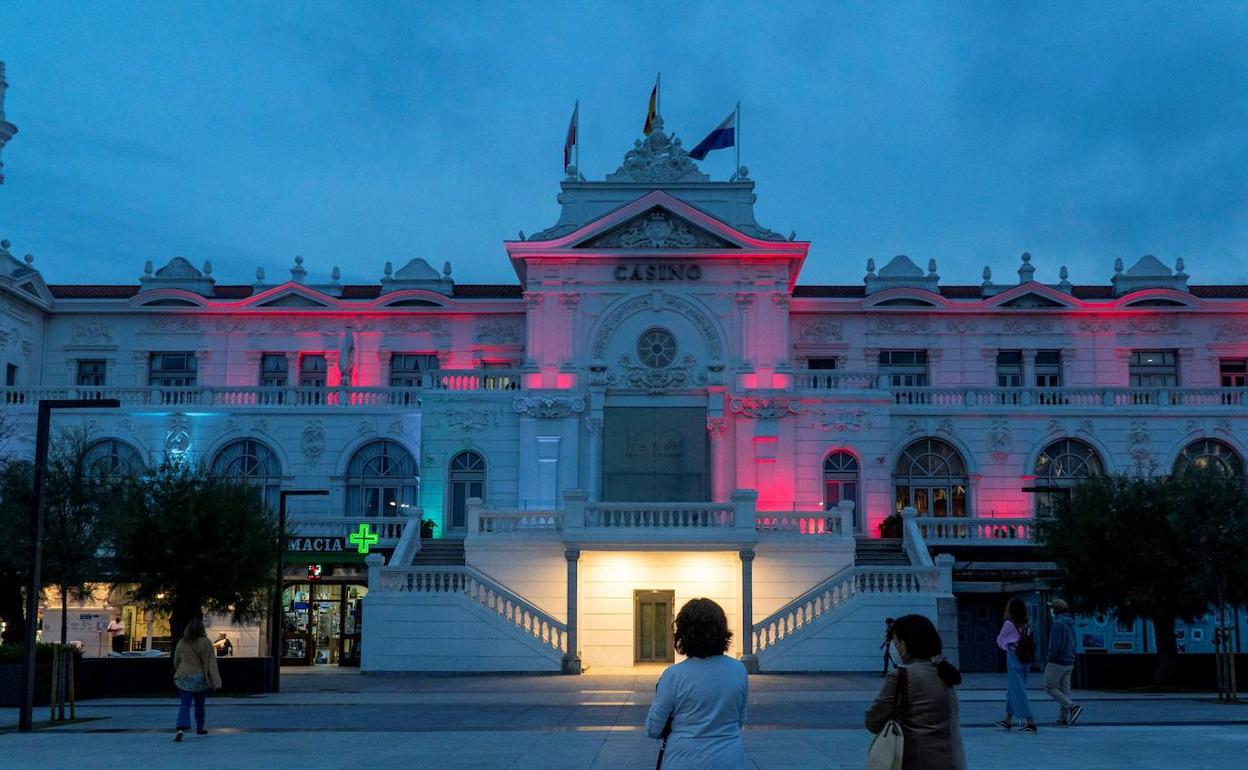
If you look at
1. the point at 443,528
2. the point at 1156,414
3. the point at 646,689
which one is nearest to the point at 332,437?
the point at 443,528

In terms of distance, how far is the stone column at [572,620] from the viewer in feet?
112

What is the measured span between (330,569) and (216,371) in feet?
39.1

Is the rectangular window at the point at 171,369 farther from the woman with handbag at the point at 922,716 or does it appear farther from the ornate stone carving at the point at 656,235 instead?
the woman with handbag at the point at 922,716

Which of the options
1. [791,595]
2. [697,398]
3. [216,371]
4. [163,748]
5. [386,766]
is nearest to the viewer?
[386,766]

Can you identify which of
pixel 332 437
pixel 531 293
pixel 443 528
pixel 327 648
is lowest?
pixel 327 648

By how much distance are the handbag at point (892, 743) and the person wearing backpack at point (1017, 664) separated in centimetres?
1098

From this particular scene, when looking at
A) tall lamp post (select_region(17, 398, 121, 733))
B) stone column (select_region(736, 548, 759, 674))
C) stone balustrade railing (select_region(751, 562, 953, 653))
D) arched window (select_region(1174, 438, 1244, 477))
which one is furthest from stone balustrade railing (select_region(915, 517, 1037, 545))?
tall lamp post (select_region(17, 398, 121, 733))

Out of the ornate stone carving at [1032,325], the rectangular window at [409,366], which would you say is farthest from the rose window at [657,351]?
the ornate stone carving at [1032,325]

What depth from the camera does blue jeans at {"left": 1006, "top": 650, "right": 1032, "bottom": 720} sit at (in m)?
18.5

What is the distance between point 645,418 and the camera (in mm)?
44062

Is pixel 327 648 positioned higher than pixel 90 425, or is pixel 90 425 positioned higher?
pixel 90 425

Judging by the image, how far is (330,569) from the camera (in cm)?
→ 4144

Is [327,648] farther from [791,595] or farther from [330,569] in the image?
[791,595]

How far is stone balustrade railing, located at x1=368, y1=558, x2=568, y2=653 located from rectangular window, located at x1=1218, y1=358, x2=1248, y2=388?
28071 millimetres
